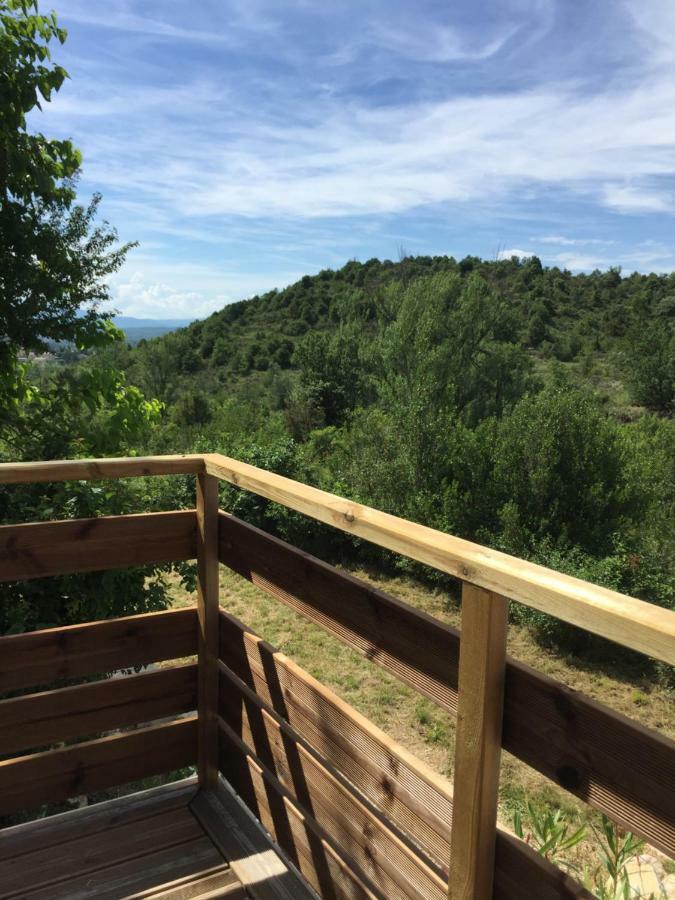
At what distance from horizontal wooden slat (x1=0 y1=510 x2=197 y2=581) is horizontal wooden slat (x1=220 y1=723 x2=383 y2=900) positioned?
1.76ft

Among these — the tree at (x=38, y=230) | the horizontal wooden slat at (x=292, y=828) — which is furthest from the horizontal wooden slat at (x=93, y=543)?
the tree at (x=38, y=230)

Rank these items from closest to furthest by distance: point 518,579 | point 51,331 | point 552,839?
1. point 518,579
2. point 552,839
3. point 51,331

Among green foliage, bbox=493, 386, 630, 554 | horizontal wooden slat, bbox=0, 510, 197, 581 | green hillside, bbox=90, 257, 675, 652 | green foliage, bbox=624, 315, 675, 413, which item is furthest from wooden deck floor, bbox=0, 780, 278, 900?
green foliage, bbox=624, 315, 675, 413

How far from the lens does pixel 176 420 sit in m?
23.8

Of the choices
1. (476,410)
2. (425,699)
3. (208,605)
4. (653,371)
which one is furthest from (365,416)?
(653,371)

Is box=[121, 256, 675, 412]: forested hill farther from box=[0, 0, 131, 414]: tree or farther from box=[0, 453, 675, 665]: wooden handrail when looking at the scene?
box=[0, 453, 675, 665]: wooden handrail

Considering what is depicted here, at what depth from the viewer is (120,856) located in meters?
1.62

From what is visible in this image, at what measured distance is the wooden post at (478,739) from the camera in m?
0.85

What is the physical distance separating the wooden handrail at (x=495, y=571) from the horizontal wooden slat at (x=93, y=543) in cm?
15

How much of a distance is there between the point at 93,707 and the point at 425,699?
4.22 meters

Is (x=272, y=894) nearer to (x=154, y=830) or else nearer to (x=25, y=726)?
(x=154, y=830)

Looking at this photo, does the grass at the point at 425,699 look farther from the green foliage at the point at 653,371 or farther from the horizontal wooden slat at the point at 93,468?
the green foliage at the point at 653,371

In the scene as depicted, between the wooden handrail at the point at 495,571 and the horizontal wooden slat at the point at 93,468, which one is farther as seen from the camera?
the horizontal wooden slat at the point at 93,468

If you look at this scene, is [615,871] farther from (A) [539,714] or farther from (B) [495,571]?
(B) [495,571]
